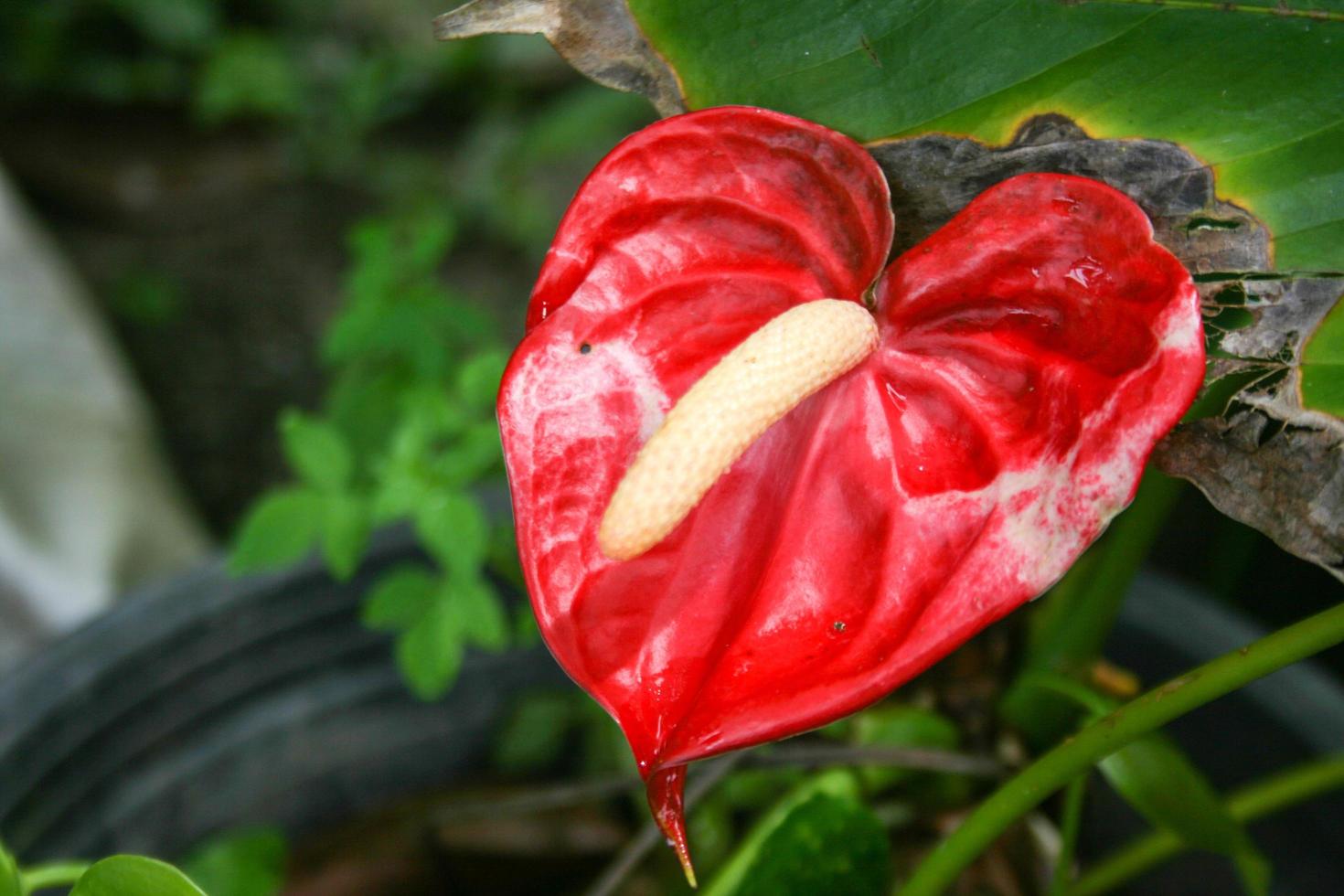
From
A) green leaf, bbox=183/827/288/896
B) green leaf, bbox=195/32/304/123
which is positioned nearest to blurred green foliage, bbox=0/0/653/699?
green leaf, bbox=195/32/304/123

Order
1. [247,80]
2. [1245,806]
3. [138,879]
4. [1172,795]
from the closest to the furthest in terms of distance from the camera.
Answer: [138,879], [1172,795], [1245,806], [247,80]

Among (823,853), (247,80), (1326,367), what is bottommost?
(247,80)

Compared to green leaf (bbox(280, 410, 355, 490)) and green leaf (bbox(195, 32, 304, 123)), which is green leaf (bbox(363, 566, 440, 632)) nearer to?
green leaf (bbox(280, 410, 355, 490))

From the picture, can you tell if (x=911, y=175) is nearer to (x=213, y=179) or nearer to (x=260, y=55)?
(x=260, y=55)

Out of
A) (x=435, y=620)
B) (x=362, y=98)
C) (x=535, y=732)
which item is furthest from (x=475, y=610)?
(x=362, y=98)

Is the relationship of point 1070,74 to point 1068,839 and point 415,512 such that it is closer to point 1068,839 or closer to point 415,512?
point 1068,839

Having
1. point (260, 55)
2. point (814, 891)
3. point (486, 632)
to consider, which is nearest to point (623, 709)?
point (814, 891)

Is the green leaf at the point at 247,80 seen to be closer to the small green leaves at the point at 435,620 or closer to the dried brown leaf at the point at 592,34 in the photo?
the small green leaves at the point at 435,620
